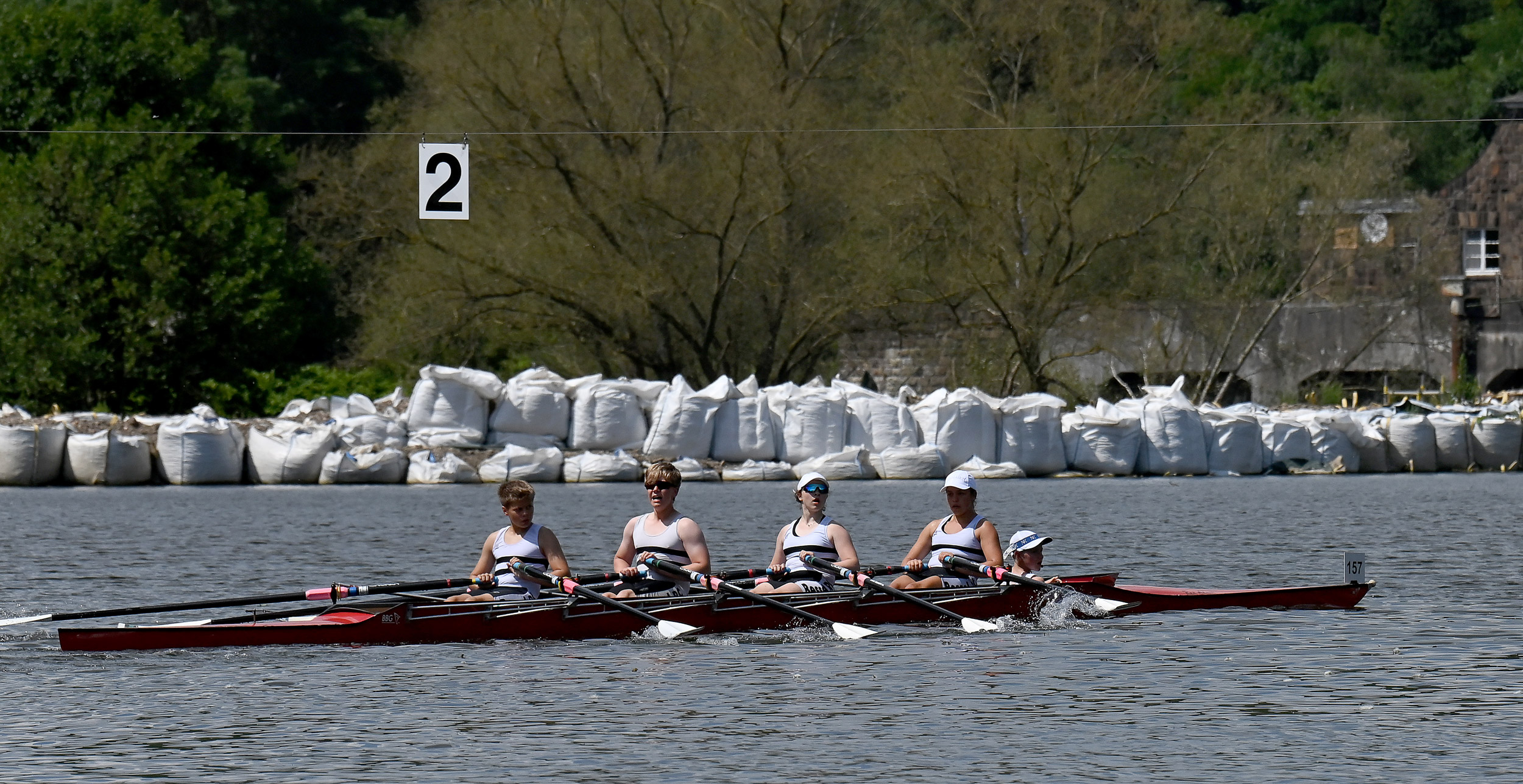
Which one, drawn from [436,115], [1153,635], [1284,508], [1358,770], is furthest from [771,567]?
[436,115]

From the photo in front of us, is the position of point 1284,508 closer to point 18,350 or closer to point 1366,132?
point 1366,132

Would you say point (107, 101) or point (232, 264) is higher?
point (107, 101)

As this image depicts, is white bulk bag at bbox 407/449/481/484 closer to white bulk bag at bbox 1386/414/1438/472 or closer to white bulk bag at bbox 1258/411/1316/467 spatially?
white bulk bag at bbox 1258/411/1316/467

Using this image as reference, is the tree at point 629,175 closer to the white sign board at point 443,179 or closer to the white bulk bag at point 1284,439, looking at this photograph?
the white bulk bag at point 1284,439

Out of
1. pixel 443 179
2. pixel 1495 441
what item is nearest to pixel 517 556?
pixel 443 179

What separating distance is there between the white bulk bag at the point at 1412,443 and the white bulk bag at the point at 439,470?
15.8 m

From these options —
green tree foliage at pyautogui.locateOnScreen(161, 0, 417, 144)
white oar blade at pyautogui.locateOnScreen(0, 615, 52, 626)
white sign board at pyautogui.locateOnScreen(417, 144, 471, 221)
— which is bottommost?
white oar blade at pyautogui.locateOnScreen(0, 615, 52, 626)

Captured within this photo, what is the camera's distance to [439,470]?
3141 cm

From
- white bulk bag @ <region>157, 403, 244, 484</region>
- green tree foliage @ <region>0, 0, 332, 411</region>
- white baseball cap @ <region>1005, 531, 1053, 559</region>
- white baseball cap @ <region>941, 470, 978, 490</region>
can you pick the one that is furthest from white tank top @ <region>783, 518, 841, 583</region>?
green tree foliage @ <region>0, 0, 332, 411</region>

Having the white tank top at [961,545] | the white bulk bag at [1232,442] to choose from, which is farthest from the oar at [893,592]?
the white bulk bag at [1232,442]

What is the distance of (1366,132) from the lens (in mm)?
39656

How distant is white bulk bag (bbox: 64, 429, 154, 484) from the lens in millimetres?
30562

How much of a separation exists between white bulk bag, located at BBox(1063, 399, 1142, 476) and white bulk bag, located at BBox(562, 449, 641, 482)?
7.35 metres

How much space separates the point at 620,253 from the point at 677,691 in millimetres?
26735
